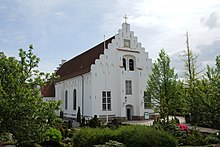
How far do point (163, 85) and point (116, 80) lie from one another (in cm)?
1285

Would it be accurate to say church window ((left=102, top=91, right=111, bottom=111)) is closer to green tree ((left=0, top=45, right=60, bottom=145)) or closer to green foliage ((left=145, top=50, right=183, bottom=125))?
green foliage ((left=145, top=50, right=183, bottom=125))

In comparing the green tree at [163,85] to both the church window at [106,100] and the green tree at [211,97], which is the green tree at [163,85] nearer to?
the green tree at [211,97]

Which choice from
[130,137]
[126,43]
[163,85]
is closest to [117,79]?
[126,43]

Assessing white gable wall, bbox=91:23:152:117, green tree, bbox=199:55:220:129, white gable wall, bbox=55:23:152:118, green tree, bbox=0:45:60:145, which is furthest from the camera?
white gable wall, bbox=91:23:152:117

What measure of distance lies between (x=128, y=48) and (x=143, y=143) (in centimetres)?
2418

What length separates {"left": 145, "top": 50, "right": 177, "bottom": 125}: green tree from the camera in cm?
2011

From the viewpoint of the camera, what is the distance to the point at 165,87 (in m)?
20.3

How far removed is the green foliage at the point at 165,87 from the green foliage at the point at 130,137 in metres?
8.62

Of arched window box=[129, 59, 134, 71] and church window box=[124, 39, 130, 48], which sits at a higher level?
church window box=[124, 39, 130, 48]

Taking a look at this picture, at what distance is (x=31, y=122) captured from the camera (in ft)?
23.7

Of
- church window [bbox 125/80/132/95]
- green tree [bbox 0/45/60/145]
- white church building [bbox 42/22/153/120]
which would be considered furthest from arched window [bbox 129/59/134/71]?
green tree [bbox 0/45/60/145]

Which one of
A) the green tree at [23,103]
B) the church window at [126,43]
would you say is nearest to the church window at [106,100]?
the church window at [126,43]

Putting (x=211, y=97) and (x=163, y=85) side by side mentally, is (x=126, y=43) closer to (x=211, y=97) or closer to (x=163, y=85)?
(x=163, y=85)

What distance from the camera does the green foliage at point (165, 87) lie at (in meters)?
20.1
